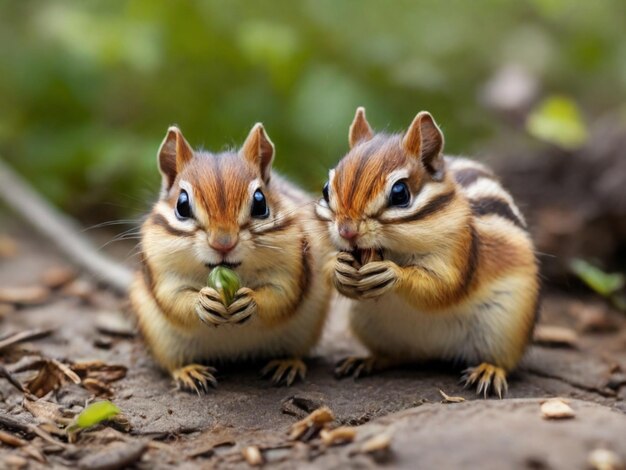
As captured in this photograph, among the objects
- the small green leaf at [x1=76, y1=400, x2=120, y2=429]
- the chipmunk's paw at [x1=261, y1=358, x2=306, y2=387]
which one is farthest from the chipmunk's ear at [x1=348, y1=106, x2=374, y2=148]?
the small green leaf at [x1=76, y1=400, x2=120, y2=429]

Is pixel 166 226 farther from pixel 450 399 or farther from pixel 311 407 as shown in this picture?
pixel 450 399

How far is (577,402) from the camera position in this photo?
3471 millimetres

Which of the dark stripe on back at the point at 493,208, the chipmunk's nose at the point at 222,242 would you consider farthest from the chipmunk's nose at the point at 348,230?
the dark stripe on back at the point at 493,208

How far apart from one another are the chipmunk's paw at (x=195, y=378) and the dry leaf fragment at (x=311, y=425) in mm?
771

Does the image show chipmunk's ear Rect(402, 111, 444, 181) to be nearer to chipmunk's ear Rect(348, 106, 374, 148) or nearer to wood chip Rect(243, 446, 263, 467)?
chipmunk's ear Rect(348, 106, 374, 148)

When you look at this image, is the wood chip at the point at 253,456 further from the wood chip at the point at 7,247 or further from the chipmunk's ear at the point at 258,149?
the wood chip at the point at 7,247

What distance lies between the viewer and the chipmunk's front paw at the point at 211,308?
12.0 ft

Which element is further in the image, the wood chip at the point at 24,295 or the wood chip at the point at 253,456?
the wood chip at the point at 24,295

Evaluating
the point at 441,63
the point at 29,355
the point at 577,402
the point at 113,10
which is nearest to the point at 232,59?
the point at 113,10

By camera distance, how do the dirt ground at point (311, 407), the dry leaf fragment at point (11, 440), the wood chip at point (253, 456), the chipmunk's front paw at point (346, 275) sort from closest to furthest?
1. the dirt ground at point (311, 407)
2. the wood chip at point (253, 456)
3. the dry leaf fragment at point (11, 440)
4. the chipmunk's front paw at point (346, 275)

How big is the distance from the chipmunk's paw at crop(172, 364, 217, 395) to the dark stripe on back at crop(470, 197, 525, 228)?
59.2 inches

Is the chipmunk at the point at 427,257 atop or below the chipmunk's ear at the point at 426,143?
below

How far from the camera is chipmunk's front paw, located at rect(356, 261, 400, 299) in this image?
3600 mm

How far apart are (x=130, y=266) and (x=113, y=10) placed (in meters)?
3.89
